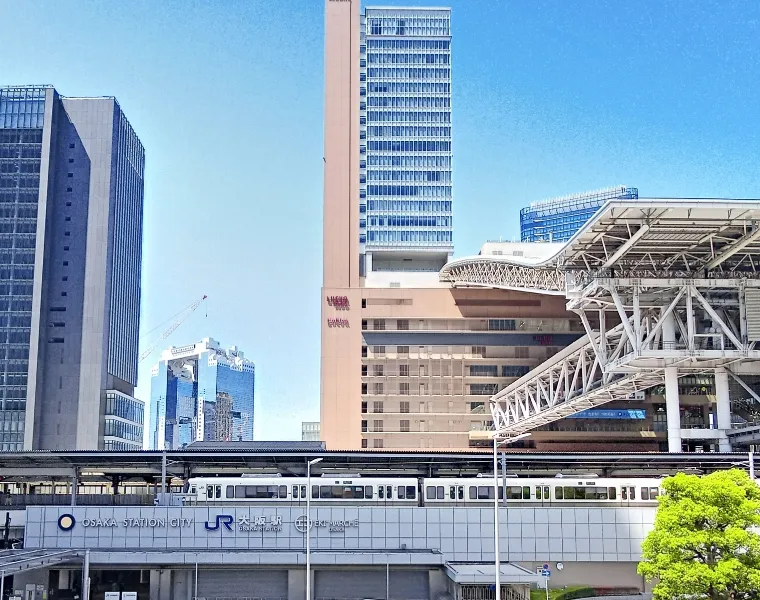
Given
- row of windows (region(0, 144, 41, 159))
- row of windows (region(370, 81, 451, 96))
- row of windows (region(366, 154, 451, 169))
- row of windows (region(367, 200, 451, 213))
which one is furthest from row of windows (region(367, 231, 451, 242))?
row of windows (region(0, 144, 41, 159))

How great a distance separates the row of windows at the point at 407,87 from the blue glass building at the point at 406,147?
18 centimetres

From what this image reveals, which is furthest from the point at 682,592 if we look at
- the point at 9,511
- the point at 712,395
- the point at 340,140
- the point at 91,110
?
the point at 91,110

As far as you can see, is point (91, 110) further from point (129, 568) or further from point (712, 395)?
point (129, 568)

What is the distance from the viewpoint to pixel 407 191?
169 meters

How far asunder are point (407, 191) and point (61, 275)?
6858 cm

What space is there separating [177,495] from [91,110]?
136 meters

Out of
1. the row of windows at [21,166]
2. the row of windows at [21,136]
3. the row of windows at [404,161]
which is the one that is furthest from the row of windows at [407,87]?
the row of windows at [21,166]

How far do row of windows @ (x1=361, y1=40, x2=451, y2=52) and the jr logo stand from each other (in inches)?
5209

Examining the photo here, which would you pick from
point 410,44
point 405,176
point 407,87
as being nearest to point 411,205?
point 405,176

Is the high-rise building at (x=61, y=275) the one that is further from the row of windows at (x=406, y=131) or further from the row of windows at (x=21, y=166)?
the row of windows at (x=406, y=131)

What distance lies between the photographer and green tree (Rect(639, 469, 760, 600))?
4419 centimetres

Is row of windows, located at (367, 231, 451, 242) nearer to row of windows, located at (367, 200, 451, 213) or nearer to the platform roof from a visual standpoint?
row of windows, located at (367, 200, 451, 213)

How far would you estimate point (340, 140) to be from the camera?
143m

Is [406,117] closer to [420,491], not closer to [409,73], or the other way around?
[409,73]
